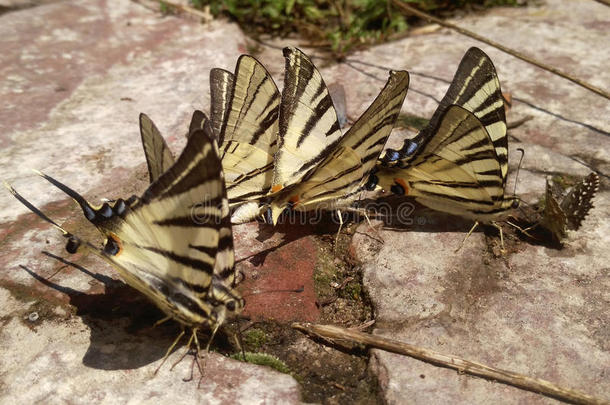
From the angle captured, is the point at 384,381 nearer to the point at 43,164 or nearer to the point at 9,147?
the point at 43,164

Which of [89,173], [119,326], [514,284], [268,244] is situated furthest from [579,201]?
[89,173]

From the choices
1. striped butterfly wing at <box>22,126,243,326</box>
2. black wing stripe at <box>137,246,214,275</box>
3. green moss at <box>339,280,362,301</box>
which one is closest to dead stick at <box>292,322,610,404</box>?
green moss at <box>339,280,362,301</box>

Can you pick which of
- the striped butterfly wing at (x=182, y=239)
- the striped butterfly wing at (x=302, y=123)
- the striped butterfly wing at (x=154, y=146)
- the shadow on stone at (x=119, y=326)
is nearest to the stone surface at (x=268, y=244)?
the shadow on stone at (x=119, y=326)

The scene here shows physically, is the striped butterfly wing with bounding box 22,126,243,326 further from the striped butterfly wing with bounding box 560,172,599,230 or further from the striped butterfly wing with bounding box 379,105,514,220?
the striped butterfly wing with bounding box 560,172,599,230

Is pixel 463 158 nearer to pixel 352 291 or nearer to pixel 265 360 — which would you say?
pixel 352 291

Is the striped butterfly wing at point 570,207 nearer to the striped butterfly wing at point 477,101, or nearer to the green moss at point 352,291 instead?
the striped butterfly wing at point 477,101
